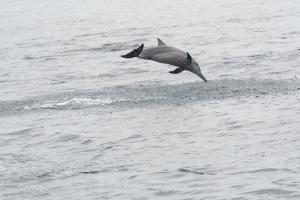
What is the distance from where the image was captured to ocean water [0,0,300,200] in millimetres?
11984

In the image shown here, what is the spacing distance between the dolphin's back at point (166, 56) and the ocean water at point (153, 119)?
2.73 feet

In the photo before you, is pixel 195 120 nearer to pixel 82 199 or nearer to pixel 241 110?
pixel 241 110

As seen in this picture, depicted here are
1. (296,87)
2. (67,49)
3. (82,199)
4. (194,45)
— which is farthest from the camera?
(67,49)

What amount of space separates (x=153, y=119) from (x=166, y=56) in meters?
2.88

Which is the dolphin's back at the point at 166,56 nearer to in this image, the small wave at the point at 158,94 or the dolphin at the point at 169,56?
the dolphin at the point at 169,56

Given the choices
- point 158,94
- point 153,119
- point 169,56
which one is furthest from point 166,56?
point 153,119

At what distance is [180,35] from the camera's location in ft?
111

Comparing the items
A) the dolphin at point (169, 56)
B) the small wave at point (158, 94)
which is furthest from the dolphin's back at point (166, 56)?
the small wave at point (158, 94)

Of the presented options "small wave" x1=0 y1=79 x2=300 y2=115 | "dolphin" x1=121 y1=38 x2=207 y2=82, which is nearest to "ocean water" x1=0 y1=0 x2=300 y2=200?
"small wave" x1=0 y1=79 x2=300 y2=115

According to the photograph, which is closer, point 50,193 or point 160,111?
point 50,193

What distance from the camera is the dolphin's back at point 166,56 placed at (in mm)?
19078

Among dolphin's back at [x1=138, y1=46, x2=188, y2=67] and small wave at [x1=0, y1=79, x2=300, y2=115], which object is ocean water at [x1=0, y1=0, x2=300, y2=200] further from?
dolphin's back at [x1=138, y1=46, x2=188, y2=67]

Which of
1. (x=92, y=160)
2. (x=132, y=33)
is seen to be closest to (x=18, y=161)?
(x=92, y=160)

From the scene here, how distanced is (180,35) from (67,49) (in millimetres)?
5009
